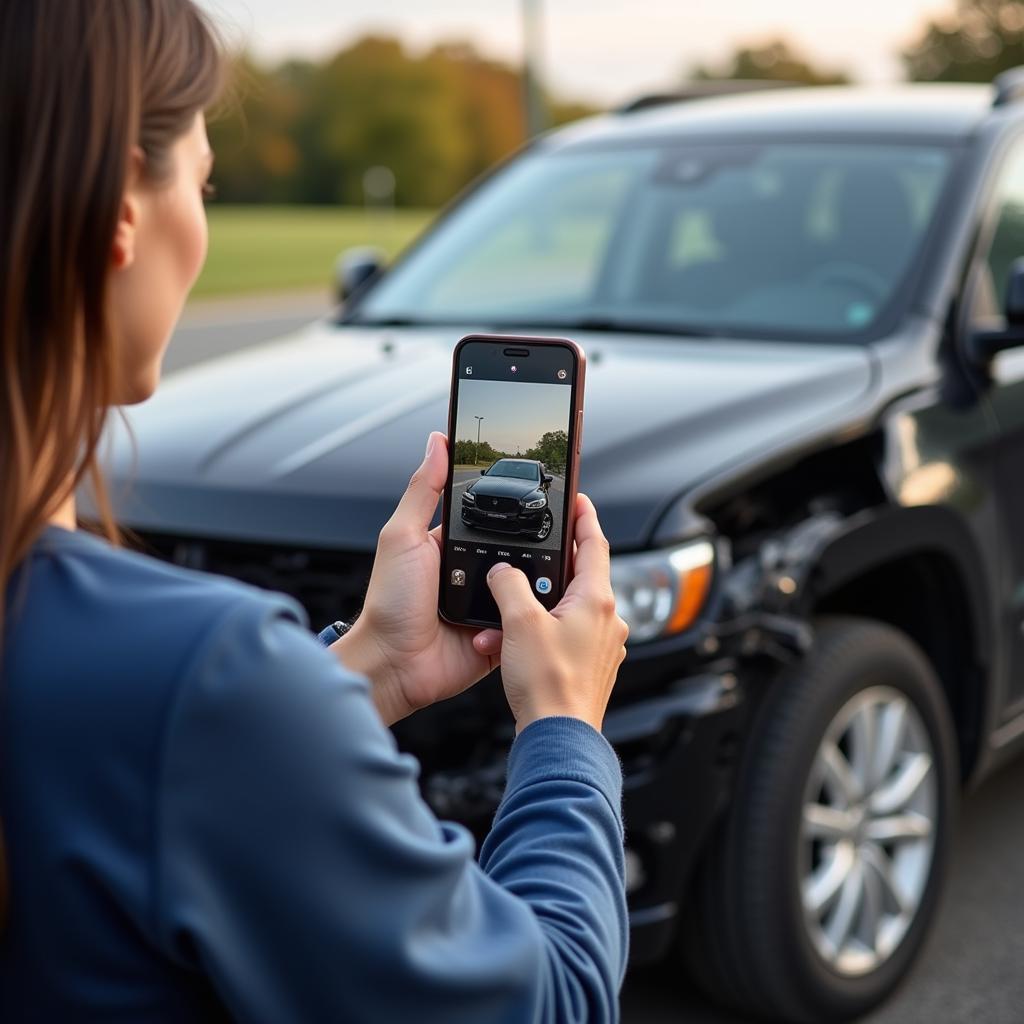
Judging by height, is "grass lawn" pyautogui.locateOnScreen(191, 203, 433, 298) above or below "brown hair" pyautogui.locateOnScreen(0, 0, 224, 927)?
below

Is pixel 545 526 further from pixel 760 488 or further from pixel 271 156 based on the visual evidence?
pixel 271 156

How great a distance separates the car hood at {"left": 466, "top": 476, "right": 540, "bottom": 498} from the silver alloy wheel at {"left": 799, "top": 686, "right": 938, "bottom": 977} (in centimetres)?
152

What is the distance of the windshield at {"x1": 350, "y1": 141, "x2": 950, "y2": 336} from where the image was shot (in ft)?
12.4

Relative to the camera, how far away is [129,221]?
1004 millimetres

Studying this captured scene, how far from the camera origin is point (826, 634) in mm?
2975

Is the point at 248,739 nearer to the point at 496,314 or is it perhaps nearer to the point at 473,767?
the point at 473,767

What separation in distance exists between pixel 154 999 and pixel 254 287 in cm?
2780

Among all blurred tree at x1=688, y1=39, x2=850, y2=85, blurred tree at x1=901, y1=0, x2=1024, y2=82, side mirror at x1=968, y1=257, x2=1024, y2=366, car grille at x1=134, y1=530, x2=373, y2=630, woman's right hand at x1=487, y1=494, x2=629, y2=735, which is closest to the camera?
woman's right hand at x1=487, y1=494, x2=629, y2=735

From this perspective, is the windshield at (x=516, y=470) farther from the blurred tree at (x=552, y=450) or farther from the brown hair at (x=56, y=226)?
the brown hair at (x=56, y=226)

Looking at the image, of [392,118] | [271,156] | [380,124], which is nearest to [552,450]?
[271,156]

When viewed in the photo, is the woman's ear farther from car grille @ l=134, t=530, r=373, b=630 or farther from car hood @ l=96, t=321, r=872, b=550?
car grille @ l=134, t=530, r=373, b=630

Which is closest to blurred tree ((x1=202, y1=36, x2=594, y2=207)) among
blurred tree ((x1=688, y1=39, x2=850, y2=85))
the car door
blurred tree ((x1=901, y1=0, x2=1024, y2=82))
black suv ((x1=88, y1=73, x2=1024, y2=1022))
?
blurred tree ((x1=688, y1=39, x2=850, y2=85))

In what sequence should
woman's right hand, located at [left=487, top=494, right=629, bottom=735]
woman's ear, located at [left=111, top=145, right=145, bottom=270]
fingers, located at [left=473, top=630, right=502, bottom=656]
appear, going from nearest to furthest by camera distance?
woman's ear, located at [left=111, top=145, right=145, bottom=270] → woman's right hand, located at [left=487, top=494, right=629, bottom=735] → fingers, located at [left=473, top=630, right=502, bottom=656]

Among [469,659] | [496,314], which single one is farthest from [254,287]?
[469,659]
